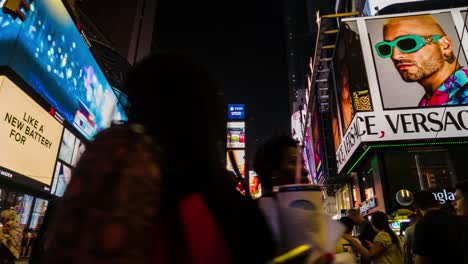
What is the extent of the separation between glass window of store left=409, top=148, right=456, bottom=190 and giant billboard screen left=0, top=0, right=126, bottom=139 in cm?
1373

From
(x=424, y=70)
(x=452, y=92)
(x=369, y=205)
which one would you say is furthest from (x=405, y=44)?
(x=369, y=205)

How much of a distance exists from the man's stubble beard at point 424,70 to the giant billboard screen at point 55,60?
46.8 feet

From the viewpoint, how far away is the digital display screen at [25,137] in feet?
21.2

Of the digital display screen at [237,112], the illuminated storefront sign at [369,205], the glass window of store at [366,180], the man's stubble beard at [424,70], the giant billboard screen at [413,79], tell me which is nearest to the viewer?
the giant billboard screen at [413,79]

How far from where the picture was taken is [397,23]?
1609 cm

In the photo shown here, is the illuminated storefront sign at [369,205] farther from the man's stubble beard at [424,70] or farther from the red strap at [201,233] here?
the red strap at [201,233]

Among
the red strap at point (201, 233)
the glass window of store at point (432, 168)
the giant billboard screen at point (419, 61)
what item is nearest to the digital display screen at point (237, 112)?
the giant billboard screen at point (419, 61)

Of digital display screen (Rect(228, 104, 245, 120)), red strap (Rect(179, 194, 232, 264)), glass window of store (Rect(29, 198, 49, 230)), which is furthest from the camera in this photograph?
digital display screen (Rect(228, 104, 245, 120))

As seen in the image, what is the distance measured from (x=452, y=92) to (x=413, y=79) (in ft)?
5.79

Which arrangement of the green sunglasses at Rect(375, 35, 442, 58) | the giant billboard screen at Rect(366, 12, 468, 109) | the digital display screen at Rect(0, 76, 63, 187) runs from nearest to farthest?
the digital display screen at Rect(0, 76, 63, 187) < the giant billboard screen at Rect(366, 12, 468, 109) < the green sunglasses at Rect(375, 35, 442, 58)

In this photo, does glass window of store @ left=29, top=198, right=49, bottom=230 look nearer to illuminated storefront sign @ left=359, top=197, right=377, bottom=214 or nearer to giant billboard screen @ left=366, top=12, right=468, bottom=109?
illuminated storefront sign @ left=359, top=197, right=377, bottom=214

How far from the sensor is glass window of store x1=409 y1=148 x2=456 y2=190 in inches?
529

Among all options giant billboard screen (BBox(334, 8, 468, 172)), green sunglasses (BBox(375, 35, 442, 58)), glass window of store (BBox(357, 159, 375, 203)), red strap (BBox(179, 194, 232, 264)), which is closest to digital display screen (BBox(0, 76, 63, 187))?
red strap (BBox(179, 194, 232, 264))

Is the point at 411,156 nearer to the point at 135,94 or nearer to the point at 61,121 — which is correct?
the point at 61,121
